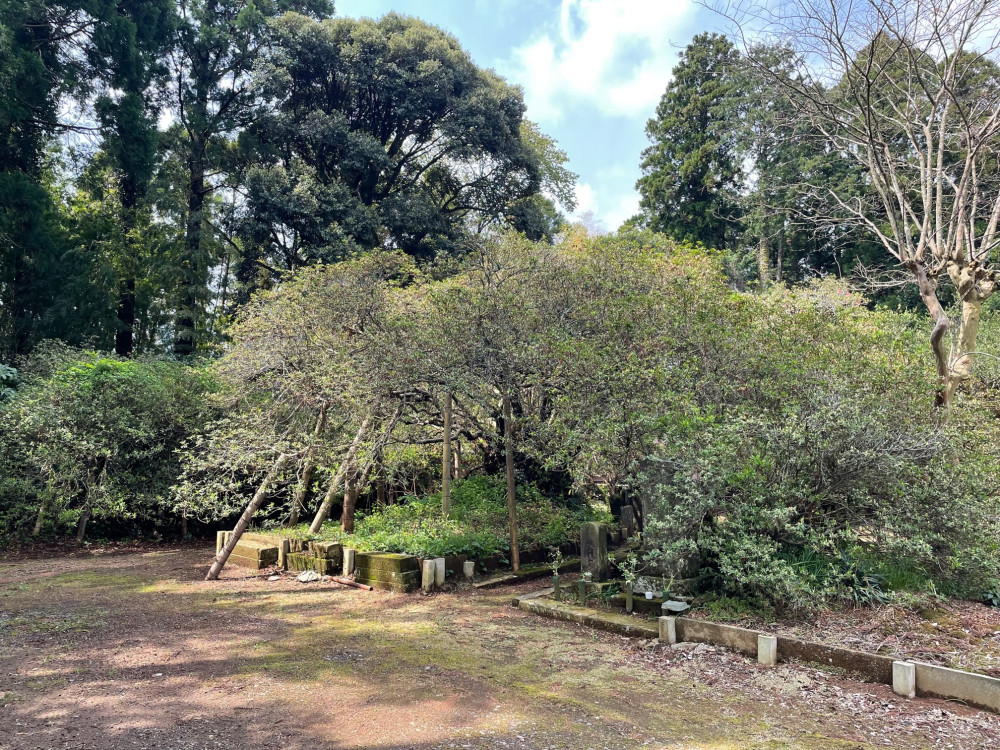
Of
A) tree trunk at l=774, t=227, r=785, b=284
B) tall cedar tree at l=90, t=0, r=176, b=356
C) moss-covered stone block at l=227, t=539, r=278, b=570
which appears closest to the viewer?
moss-covered stone block at l=227, t=539, r=278, b=570

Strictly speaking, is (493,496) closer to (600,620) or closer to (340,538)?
(340,538)

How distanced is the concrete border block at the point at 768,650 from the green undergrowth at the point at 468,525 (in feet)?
14.3

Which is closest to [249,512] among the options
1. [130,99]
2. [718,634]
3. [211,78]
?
[718,634]

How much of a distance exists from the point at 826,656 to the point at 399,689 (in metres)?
3.35

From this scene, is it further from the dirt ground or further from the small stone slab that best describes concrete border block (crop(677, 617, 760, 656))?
the small stone slab

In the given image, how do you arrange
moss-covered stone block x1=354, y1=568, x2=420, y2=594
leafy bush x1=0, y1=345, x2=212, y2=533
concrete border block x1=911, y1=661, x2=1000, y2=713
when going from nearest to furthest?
concrete border block x1=911, y1=661, x2=1000, y2=713 → moss-covered stone block x1=354, y1=568, x2=420, y2=594 → leafy bush x1=0, y1=345, x2=212, y2=533

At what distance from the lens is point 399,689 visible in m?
4.61

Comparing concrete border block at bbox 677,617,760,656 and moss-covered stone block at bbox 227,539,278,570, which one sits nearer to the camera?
concrete border block at bbox 677,617,760,656

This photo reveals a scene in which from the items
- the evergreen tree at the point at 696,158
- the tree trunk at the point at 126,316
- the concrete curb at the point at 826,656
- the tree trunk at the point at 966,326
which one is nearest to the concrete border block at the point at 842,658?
the concrete curb at the point at 826,656

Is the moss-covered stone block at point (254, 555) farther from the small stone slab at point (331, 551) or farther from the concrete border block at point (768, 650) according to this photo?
the concrete border block at point (768, 650)

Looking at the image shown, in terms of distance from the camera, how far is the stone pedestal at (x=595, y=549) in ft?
23.2

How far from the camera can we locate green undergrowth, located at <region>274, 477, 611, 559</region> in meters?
8.51

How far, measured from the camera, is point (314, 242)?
18.4 metres

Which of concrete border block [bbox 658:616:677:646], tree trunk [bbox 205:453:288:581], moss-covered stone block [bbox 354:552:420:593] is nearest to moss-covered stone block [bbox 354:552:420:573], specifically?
moss-covered stone block [bbox 354:552:420:593]
